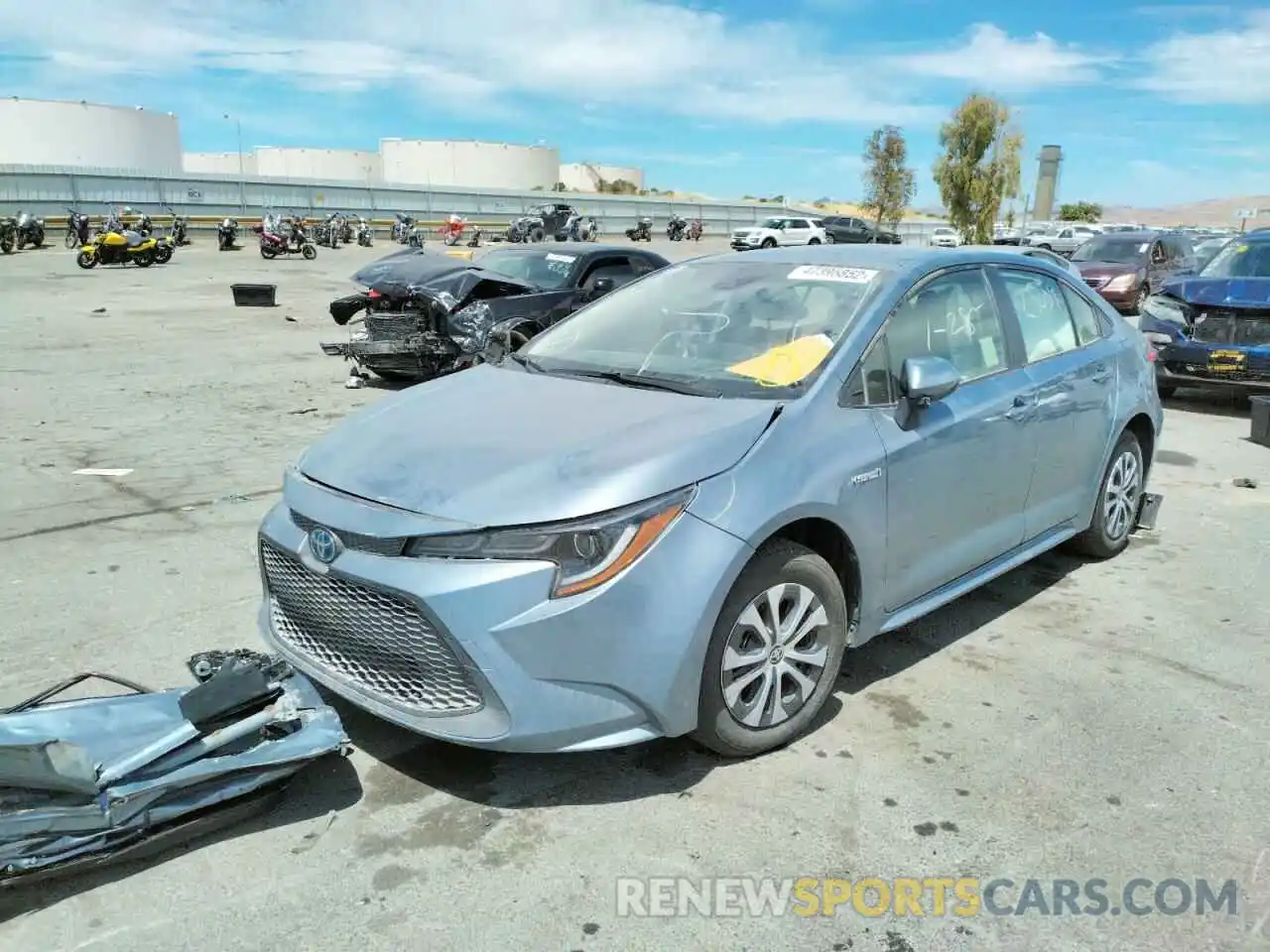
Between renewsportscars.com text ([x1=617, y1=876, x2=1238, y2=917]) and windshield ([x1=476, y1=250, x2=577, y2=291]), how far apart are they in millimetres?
9027

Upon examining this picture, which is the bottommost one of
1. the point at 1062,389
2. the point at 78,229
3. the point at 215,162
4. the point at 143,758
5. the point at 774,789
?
the point at 774,789

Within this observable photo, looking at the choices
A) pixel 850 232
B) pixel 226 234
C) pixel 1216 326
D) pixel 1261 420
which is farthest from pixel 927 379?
pixel 850 232

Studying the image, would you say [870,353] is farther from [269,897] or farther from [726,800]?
[269,897]

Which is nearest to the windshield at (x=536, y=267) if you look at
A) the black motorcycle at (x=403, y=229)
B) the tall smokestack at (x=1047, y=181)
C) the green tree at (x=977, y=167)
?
the black motorcycle at (x=403, y=229)

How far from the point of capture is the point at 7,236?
2802 cm

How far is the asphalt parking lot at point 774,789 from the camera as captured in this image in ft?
8.50

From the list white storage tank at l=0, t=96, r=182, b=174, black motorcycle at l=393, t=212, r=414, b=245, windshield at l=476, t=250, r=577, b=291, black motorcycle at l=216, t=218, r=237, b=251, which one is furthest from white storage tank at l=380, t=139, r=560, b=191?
windshield at l=476, t=250, r=577, b=291

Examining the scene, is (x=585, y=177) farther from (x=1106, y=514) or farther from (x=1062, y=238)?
(x=1106, y=514)

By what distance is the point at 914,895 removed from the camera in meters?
2.72

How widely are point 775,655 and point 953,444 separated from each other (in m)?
1.22

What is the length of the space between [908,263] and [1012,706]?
5.93 ft

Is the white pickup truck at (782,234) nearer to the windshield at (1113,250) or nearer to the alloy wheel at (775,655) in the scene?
the windshield at (1113,250)

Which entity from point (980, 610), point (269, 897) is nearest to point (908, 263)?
point (980, 610)

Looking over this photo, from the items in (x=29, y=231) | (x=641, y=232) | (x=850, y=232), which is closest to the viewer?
(x=29, y=231)
